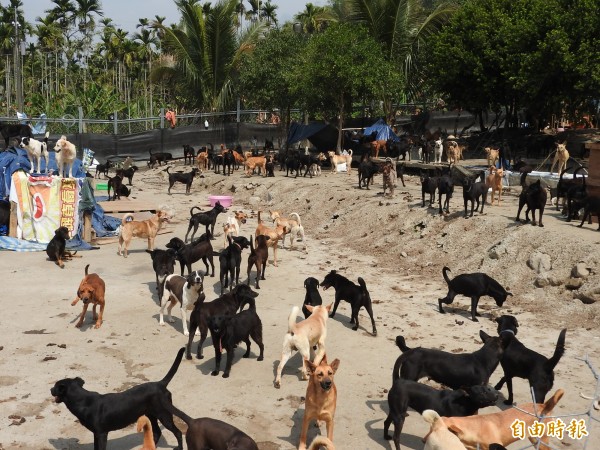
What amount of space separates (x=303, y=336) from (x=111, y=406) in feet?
10.0

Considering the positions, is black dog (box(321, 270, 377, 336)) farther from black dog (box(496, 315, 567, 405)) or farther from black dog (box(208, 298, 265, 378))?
black dog (box(496, 315, 567, 405))

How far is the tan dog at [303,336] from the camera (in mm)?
9453

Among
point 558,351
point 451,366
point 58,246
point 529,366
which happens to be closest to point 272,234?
point 58,246

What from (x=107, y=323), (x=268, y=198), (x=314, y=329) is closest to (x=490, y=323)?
(x=314, y=329)

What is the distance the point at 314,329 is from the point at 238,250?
15.0ft

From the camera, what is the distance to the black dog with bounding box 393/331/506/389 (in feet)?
27.5

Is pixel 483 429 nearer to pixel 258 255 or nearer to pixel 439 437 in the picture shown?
pixel 439 437

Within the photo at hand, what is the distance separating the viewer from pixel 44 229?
19.2 meters

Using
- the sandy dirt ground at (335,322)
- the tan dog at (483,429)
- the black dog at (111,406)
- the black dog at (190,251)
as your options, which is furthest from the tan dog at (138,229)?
the tan dog at (483,429)

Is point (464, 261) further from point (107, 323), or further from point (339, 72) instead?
point (339, 72)

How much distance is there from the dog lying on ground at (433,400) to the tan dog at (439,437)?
1.19 meters

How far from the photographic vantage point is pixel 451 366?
8445 mm

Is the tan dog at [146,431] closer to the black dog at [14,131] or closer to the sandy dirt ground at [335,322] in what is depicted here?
the sandy dirt ground at [335,322]

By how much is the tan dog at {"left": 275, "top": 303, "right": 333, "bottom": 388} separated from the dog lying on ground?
167cm
